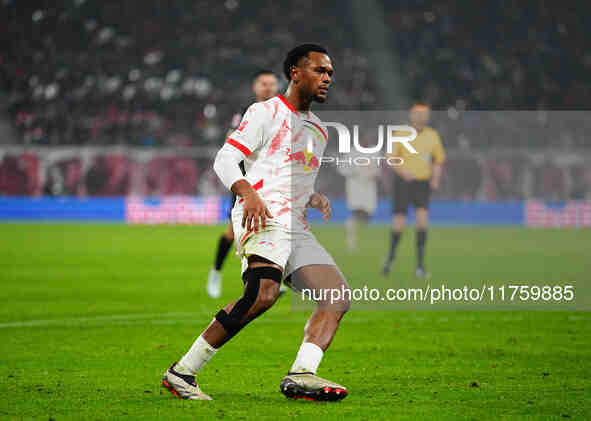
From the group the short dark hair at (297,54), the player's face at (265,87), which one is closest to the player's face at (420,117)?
the player's face at (265,87)

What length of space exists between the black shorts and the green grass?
0.83 m

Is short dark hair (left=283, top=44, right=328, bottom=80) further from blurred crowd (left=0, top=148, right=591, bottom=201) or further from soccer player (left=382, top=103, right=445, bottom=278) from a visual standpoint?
blurred crowd (left=0, top=148, right=591, bottom=201)

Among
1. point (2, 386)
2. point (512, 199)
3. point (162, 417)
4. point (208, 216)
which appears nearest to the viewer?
point (162, 417)

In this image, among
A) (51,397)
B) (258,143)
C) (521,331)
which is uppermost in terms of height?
(258,143)

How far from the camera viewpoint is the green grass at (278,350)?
4.48 metres

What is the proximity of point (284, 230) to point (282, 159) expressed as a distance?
34cm

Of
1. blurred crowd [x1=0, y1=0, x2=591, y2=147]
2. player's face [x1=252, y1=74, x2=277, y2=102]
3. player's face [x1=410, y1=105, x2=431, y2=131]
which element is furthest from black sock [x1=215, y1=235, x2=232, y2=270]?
blurred crowd [x1=0, y1=0, x2=591, y2=147]

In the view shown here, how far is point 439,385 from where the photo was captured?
201 inches

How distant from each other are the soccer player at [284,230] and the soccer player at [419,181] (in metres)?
7.14

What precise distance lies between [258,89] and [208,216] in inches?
732

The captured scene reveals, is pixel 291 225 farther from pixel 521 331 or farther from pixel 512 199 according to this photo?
pixel 512 199

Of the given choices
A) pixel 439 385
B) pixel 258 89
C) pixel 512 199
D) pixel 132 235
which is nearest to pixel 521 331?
pixel 439 385

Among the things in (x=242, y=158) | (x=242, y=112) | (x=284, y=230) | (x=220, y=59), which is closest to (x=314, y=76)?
(x=242, y=158)

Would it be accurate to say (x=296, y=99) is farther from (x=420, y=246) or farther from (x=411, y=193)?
(x=411, y=193)
